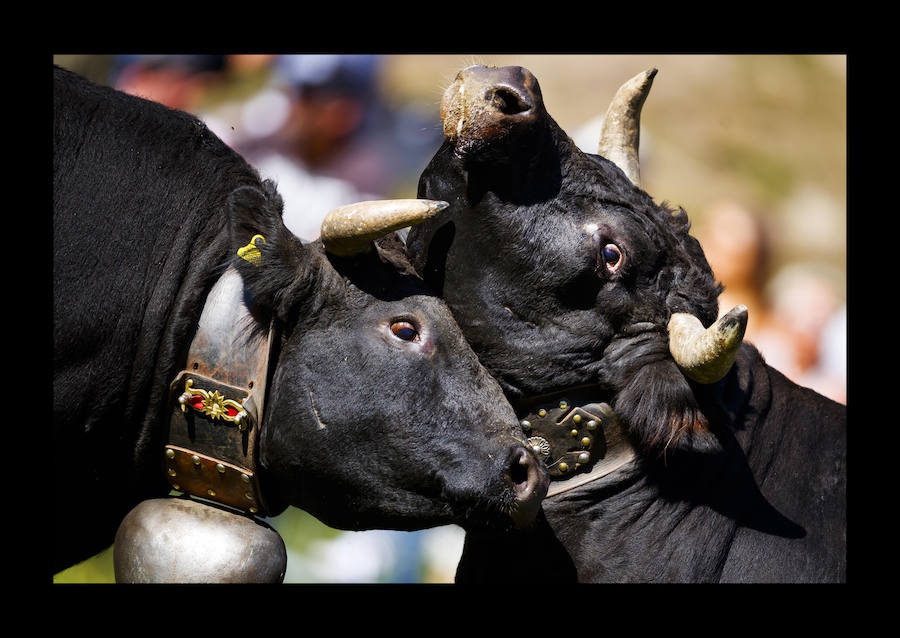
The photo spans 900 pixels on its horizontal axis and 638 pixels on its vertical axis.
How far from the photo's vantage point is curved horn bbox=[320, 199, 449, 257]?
10.4 feet

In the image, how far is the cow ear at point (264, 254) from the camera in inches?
124

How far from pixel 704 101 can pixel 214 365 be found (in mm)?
6148

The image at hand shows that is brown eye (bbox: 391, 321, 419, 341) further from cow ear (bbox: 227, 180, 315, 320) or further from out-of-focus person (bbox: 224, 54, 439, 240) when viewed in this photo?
out-of-focus person (bbox: 224, 54, 439, 240)

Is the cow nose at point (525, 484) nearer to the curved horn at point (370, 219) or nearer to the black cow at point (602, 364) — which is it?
the black cow at point (602, 364)

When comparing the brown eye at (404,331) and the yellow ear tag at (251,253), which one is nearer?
the yellow ear tag at (251,253)

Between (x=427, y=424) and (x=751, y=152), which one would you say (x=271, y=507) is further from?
(x=751, y=152)

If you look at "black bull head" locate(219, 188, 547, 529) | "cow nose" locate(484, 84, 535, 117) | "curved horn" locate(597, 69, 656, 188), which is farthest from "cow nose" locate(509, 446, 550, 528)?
"curved horn" locate(597, 69, 656, 188)

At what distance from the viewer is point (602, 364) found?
3732mm

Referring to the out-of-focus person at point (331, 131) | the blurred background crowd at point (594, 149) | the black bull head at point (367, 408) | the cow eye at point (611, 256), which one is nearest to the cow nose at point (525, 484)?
the black bull head at point (367, 408)

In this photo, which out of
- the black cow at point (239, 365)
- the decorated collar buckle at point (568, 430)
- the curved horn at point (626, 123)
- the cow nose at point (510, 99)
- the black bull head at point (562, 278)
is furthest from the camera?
the curved horn at point (626, 123)

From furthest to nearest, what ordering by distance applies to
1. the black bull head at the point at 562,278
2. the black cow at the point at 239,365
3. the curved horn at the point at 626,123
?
the curved horn at the point at 626,123
the black bull head at the point at 562,278
the black cow at the point at 239,365

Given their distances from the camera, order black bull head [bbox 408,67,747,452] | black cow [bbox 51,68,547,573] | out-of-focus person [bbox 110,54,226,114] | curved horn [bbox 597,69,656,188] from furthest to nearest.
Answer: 1. out-of-focus person [bbox 110,54,226,114]
2. curved horn [bbox 597,69,656,188]
3. black bull head [bbox 408,67,747,452]
4. black cow [bbox 51,68,547,573]

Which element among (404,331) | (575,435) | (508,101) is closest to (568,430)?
(575,435)

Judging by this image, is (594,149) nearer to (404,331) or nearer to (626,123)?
(626,123)
